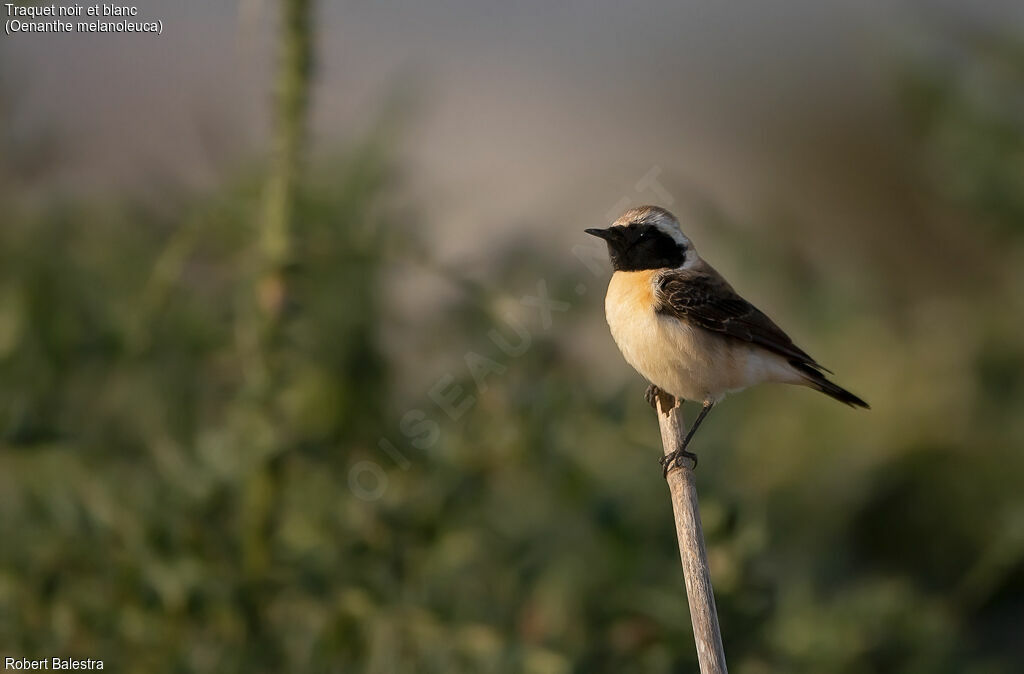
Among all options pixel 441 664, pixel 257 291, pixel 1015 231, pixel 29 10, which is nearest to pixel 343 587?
pixel 441 664

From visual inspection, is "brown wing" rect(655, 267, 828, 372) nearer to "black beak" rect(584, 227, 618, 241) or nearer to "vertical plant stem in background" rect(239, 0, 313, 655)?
"black beak" rect(584, 227, 618, 241)

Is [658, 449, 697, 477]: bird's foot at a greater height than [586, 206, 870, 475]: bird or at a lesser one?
lesser

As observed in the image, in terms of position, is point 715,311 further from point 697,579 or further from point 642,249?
point 697,579

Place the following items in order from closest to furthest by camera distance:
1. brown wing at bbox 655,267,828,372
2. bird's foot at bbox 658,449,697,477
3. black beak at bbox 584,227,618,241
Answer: bird's foot at bbox 658,449,697,477 < black beak at bbox 584,227,618,241 < brown wing at bbox 655,267,828,372

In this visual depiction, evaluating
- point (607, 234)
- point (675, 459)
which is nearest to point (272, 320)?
point (607, 234)

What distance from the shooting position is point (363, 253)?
2.23 metres

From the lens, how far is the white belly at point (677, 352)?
67.7 inches

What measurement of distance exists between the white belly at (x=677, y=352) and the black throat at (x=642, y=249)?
17 millimetres

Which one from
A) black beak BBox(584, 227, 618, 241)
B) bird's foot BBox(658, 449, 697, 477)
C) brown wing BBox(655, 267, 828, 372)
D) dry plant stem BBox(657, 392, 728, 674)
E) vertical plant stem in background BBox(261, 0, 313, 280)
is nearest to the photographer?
dry plant stem BBox(657, 392, 728, 674)

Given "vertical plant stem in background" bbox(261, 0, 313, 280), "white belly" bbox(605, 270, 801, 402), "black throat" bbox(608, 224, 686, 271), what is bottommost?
"white belly" bbox(605, 270, 801, 402)

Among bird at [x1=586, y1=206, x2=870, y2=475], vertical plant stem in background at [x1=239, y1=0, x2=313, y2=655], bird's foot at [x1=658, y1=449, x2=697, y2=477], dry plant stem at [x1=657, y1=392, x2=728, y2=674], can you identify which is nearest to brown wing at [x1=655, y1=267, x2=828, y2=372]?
bird at [x1=586, y1=206, x2=870, y2=475]

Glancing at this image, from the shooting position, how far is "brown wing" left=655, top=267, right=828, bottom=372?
1.82 m

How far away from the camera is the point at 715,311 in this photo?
1.86m

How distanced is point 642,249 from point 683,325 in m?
0.13
